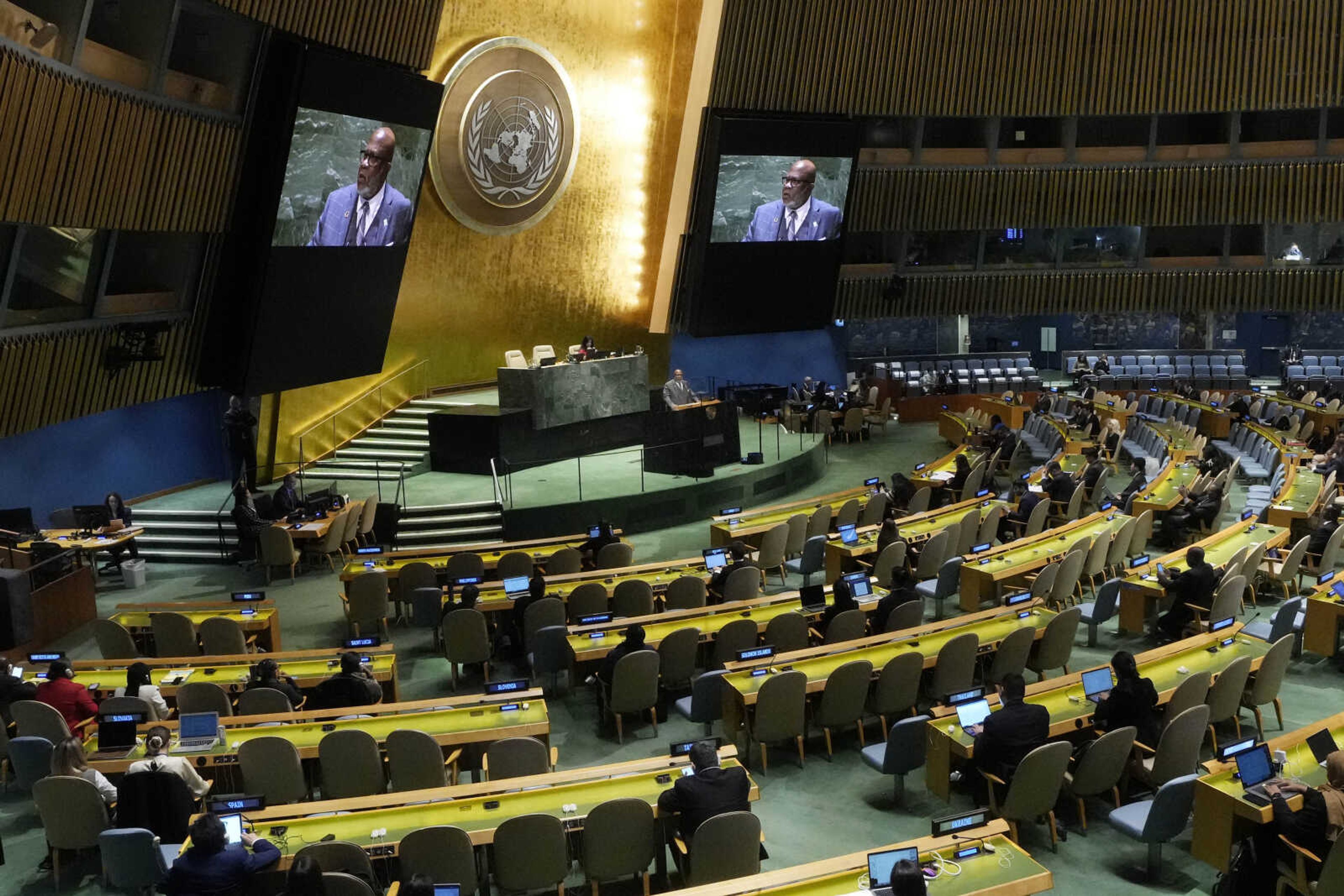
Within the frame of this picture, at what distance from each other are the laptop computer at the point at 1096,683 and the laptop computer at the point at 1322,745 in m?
1.43

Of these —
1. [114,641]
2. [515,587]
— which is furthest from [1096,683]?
[114,641]

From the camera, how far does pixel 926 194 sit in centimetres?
2586

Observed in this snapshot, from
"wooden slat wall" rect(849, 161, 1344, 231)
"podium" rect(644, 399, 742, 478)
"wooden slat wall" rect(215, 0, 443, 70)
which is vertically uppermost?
"wooden slat wall" rect(849, 161, 1344, 231)

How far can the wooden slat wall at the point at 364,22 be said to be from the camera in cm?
1384

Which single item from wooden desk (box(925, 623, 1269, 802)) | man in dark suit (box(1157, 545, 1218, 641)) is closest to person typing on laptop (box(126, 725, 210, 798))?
wooden desk (box(925, 623, 1269, 802))

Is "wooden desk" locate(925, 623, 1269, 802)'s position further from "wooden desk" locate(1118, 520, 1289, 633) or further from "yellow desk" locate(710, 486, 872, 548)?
"yellow desk" locate(710, 486, 872, 548)

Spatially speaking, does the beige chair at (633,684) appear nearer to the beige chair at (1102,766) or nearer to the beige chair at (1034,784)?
the beige chair at (1034,784)

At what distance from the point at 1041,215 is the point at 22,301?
20.1 meters

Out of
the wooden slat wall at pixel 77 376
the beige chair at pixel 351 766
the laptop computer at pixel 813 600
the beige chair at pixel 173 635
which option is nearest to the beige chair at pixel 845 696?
the laptop computer at pixel 813 600

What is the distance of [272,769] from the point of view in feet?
25.6

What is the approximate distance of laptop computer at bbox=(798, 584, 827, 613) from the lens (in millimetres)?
10766

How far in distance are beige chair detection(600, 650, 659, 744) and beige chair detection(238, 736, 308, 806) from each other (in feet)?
8.31

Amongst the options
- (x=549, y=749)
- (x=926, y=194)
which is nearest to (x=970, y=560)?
(x=549, y=749)

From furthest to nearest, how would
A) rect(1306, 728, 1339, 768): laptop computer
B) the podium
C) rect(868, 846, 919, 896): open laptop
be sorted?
the podium, rect(1306, 728, 1339, 768): laptop computer, rect(868, 846, 919, 896): open laptop
